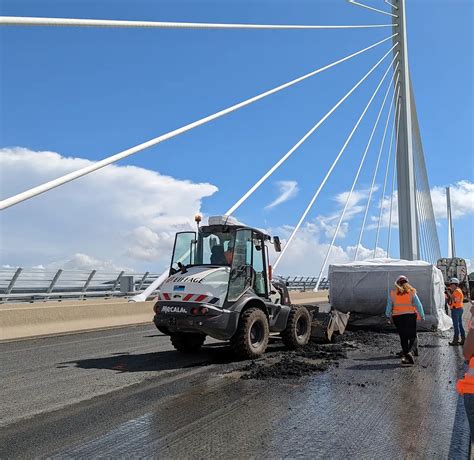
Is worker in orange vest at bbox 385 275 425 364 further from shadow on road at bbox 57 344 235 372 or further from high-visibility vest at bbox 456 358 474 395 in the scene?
high-visibility vest at bbox 456 358 474 395

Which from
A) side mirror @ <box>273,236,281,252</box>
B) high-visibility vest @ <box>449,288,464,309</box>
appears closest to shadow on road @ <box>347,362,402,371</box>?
side mirror @ <box>273,236,281,252</box>

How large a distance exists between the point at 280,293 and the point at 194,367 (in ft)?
9.28

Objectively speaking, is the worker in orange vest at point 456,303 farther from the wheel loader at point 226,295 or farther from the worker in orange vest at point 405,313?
the wheel loader at point 226,295

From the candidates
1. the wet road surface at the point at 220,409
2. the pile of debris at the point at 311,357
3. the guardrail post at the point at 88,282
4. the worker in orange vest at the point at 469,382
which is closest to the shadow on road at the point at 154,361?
the wet road surface at the point at 220,409

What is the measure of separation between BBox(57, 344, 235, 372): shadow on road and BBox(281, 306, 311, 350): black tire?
1.22m

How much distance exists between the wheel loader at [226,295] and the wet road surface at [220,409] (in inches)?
22.1

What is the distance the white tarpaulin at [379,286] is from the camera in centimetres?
1307

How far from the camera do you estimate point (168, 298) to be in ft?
28.1

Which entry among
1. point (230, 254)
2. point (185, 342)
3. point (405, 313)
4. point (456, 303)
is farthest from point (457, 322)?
point (185, 342)

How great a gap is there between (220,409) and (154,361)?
11.0 ft

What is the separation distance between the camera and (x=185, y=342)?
30.4ft

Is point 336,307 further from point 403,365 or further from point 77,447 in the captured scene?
point 77,447

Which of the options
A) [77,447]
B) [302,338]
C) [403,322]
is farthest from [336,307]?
[77,447]

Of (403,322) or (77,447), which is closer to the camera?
(77,447)
